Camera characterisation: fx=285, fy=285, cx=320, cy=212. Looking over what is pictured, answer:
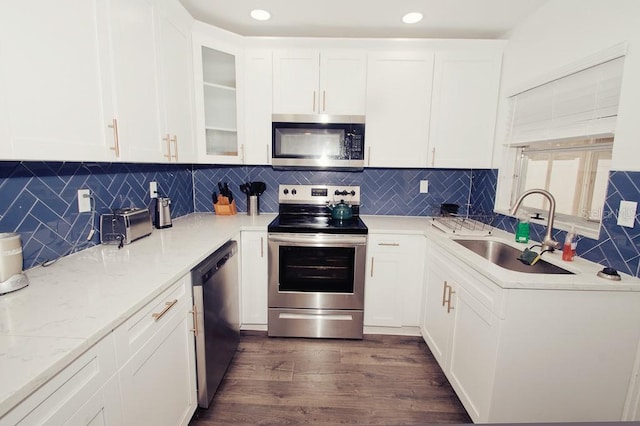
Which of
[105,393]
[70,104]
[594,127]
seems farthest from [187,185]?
[594,127]

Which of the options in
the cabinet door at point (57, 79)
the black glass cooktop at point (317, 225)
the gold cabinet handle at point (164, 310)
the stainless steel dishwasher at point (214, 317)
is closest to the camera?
the cabinet door at point (57, 79)

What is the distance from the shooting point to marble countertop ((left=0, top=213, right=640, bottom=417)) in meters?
0.69

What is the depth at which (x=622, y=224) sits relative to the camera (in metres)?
1.34

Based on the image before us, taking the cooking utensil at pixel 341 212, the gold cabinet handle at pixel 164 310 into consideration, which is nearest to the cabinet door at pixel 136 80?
the gold cabinet handle at pixel 164 310

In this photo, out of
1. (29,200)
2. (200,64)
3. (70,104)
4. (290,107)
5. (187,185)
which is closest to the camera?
(70,104)

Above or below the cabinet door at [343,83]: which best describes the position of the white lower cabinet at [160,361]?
below

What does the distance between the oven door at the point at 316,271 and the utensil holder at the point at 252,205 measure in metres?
0.58

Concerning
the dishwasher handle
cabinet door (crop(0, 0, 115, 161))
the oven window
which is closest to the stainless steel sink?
the oven window

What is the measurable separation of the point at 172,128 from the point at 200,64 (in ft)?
2.17

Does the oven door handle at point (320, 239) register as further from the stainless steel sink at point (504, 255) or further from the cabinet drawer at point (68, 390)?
the cabinet drawer at point (68, 390)

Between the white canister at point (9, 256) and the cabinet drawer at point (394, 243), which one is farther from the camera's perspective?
the cabinet drawer at point (394, 243)

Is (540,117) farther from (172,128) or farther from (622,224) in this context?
(172,128)

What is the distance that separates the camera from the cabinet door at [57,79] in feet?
2.90

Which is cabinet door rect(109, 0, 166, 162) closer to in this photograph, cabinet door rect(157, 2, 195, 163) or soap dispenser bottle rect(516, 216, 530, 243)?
cabinet door rect(157, 2, 195, 163)
